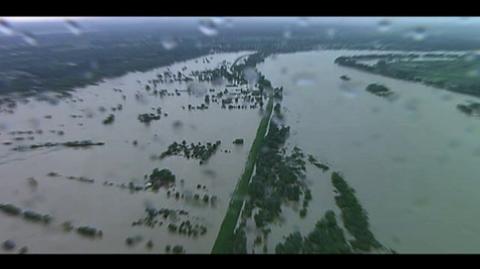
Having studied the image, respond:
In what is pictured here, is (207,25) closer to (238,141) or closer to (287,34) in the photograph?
(238,141)

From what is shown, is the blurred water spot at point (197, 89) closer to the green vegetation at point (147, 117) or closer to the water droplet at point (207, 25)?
the green vegetation at point (147, 117)

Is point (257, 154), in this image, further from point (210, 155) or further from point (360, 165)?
point (360, 165)

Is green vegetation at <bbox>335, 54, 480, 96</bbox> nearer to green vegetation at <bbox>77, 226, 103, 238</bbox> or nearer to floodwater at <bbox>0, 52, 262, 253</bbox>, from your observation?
floodwater at <bbox>0, 52, 262, 253</bbox>

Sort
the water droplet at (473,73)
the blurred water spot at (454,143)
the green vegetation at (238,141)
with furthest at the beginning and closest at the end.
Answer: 1. the water droplet at (473,73)
2. the green vegetation at (238,141)
3. the blurred water spot at (454,143)

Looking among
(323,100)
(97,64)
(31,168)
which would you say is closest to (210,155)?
(31,168)

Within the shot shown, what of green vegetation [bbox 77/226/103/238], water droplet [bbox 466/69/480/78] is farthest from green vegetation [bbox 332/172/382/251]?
water droplet [bbox 466/69/480/78]

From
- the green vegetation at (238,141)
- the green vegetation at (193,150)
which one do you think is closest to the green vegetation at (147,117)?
the green vegetation at (193,150)
